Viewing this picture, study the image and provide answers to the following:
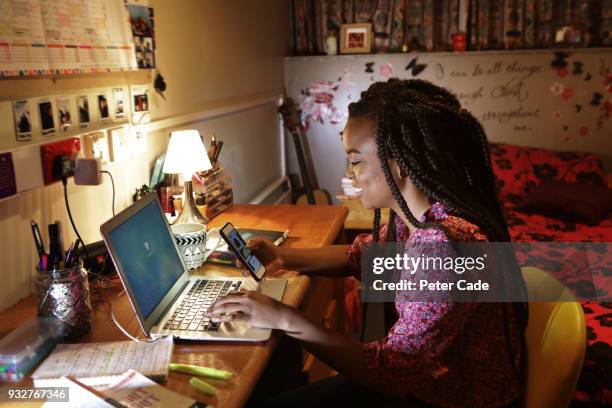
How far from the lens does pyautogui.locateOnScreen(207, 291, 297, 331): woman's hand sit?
111 cm

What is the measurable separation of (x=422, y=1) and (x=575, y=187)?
1.44 metres

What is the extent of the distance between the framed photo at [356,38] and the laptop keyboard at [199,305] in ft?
8.46

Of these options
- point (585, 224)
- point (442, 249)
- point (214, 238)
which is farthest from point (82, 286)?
point (585, 224)

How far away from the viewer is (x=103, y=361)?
1.01m

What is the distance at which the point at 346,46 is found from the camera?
3635 mm

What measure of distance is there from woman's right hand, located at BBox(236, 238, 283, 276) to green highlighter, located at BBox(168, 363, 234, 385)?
51 centimetres

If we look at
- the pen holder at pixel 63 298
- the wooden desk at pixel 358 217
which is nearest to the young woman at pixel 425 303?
the pen holder at pixel 63 298

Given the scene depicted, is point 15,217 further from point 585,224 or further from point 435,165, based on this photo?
point 585,224

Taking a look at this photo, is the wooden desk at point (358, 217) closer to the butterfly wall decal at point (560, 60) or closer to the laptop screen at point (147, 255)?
the butterfly wall decal at point (560, 60)

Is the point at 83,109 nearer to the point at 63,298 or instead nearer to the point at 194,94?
the point at 63,298

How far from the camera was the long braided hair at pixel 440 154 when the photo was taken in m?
1.11

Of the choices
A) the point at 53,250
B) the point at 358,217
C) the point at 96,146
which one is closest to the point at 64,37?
the point at 96,146

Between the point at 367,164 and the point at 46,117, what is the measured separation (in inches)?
30.3

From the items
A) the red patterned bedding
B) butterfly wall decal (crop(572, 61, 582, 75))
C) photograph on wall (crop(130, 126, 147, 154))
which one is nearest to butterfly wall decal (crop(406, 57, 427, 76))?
the red patterned bedding
